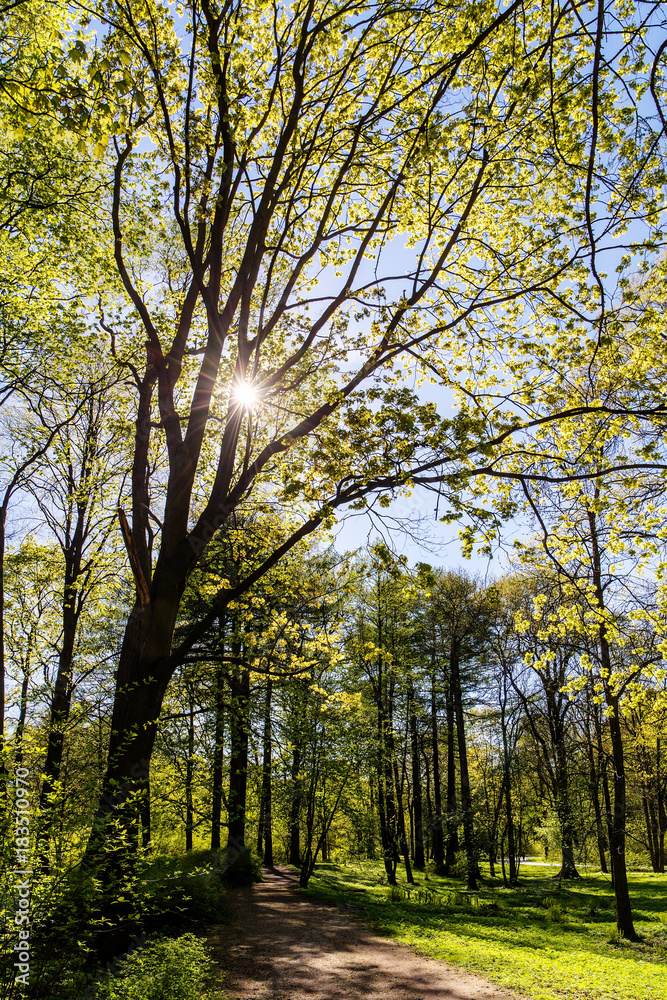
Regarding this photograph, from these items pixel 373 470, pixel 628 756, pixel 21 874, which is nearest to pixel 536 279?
pixel 373 470

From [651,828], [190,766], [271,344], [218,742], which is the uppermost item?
[271,344]

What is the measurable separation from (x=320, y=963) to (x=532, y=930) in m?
6.67

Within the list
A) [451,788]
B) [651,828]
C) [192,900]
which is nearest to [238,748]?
[192,900]

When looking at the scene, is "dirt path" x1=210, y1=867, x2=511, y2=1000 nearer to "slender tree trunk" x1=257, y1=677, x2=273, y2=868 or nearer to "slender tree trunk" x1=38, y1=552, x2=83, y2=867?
"slender tree trunk" x1=257, y1=677, x2=273, y2=868

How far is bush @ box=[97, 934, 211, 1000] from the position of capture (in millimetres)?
4707

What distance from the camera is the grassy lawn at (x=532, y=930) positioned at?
8703 millimetres

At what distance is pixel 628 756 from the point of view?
2589 centimetres

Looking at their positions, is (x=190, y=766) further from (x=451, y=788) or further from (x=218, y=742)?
(x=451, y=788)

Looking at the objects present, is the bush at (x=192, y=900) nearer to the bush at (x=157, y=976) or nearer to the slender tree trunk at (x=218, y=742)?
the slender tree trunk at (x=218, y=742)

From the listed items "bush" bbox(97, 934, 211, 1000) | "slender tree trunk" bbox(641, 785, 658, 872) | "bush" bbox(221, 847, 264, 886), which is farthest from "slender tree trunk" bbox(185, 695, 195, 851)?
"slender tree trunk" bbox(641, 785, 658, 872)

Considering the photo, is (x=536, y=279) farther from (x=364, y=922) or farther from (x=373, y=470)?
(x=364, y=922)

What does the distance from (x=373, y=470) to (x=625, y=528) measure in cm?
556

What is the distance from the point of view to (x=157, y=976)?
5.43 m

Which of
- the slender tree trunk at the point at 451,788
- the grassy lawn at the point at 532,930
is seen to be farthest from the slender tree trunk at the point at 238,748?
the slender tree trunk at the point at 451,788
